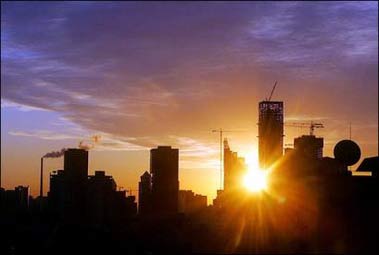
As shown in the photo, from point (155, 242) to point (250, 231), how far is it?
1788 cm

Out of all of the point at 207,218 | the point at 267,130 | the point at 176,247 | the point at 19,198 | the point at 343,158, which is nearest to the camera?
the point at 176,247

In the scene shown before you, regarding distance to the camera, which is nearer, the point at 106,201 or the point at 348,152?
the point at 348,152

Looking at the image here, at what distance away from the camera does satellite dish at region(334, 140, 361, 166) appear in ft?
166

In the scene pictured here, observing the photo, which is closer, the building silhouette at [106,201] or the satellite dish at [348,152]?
the satellite dish at [348,152]

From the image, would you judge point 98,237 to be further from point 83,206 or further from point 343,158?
point 83,206

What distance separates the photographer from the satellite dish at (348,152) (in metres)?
50.6

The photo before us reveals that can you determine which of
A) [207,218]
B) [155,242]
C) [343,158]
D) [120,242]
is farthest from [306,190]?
[207,218]

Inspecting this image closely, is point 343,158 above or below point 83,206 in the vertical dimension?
above

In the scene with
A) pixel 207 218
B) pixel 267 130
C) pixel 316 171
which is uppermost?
pixel 267 130

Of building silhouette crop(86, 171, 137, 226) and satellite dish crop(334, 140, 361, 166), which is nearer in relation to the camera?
satellite dish crop(334, 140, 361, 166)

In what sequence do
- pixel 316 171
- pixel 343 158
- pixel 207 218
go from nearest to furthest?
pixel 343 158, pixel 316 171, pixel 207 218

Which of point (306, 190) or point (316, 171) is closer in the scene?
point (306, 190)

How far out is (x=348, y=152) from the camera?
5072cm

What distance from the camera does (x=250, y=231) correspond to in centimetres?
6112
